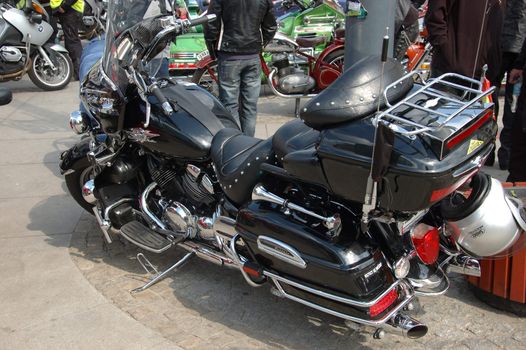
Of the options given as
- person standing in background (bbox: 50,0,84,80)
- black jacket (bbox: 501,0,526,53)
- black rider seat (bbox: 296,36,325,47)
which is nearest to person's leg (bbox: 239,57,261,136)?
black jacket (bbox: 501,0,526,53)

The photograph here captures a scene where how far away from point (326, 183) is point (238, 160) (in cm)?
80

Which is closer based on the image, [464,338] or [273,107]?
[464,338]

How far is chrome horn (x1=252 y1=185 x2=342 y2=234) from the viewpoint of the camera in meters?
2.58

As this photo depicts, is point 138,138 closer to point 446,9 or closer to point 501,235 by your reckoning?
point 501,235

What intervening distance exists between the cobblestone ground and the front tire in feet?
2.03

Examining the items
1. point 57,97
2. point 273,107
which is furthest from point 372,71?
point 57,97

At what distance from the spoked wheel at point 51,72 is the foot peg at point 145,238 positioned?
6081mm

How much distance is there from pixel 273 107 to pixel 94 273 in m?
4.78

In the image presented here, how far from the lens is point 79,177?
4387 mm

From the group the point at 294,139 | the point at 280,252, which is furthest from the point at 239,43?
the point at 280,252

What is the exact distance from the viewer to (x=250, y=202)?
2998mm

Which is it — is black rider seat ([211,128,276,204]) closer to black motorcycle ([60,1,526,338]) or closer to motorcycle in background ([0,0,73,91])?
black motorcycle ([60,1,526,338])

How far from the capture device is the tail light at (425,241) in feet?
8.72

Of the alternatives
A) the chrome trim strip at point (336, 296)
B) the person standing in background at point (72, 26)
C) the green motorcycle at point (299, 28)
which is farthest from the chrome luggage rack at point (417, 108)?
the person standing in background at point (72, 26)
